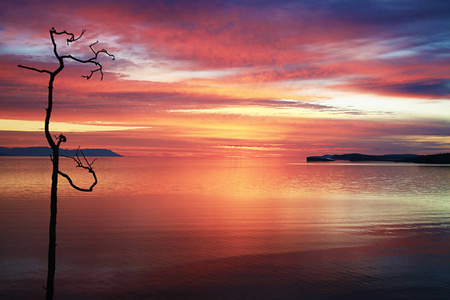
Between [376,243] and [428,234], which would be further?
[428,234]

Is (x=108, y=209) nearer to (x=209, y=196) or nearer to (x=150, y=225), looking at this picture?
(x=150, y=225)

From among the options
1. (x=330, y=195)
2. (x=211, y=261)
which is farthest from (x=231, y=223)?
(x=330, y=195)

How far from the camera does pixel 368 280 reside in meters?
14.4

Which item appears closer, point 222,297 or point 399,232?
point 222,297

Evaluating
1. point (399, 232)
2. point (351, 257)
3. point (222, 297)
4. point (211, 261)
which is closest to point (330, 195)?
point (399, 232)

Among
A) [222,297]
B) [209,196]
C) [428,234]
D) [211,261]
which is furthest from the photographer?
[209,196]

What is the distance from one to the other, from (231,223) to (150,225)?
568 centimetres

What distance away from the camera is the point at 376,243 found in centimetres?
2003

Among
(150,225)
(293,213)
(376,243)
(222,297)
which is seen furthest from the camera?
(293,213)

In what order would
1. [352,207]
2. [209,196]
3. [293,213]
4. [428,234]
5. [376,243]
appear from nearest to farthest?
[376,243] < [428,234] < [293,213] < [352,207] < [209,196]

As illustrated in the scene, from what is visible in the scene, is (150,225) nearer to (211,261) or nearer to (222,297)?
(211,261)

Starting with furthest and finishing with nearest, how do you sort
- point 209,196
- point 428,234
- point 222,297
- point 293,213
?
point 209,196 < point 293,213 < point 428,234 < point 222,297

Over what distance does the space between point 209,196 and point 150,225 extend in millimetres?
17704

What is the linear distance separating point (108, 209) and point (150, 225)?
8.24 meters
